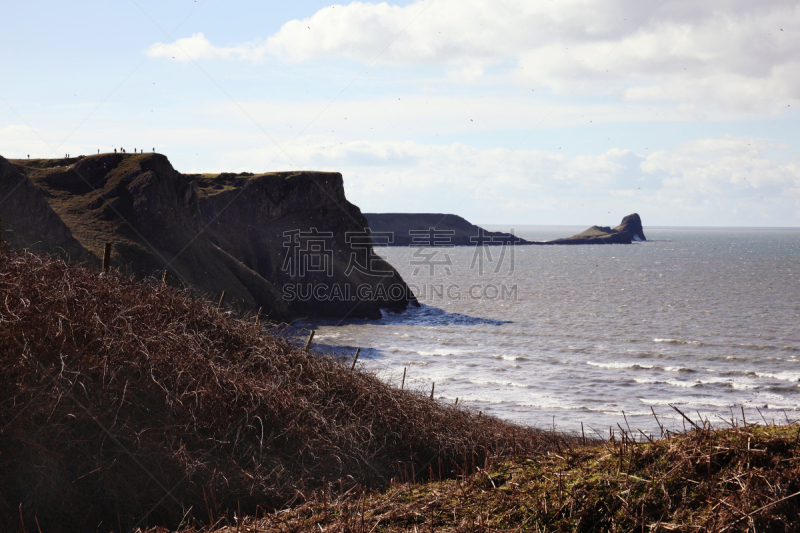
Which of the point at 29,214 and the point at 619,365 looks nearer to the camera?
the point at 29,214

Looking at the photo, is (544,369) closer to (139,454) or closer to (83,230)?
(139,454)

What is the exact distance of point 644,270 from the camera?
104 meters

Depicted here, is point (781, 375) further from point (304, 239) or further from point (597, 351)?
point (304, 239)

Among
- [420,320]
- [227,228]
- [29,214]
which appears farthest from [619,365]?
[227,228]

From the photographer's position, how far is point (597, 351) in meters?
35.0

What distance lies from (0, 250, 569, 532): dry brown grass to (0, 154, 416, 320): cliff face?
18.0 m

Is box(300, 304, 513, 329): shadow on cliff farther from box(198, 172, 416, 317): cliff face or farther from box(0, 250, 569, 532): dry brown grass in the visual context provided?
box(0, 250, 569, 532): dry brown grass

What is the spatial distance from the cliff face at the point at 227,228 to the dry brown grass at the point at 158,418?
17956mm

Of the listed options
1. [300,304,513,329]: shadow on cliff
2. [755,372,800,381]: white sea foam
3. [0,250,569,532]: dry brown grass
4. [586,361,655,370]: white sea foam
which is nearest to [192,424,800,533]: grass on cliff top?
[0,250,569,532]: dry brown grass

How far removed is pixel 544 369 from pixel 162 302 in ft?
77.8

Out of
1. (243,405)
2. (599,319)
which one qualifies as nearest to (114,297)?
(243,405)

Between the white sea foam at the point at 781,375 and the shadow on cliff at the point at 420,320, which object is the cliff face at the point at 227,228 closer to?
the shadow on cliff at the point at 420,320

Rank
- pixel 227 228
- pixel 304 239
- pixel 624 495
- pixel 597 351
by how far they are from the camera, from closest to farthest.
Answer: pixel 624 495 → pixel 597 351 → pixel 227 228 → pixel 304 239

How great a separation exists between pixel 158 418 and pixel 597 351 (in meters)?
31.5
